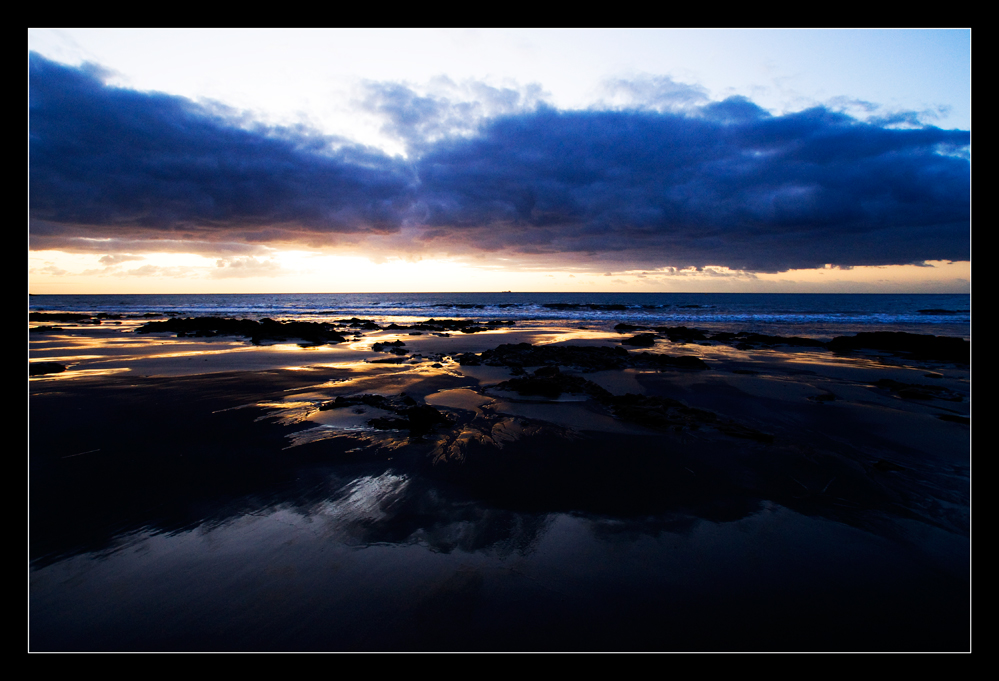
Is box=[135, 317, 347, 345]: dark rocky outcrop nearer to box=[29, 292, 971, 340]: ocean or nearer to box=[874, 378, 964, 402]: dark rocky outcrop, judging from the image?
box=[29, 292, 971, 340]: ocean

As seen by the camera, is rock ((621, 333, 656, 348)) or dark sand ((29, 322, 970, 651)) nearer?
dark sand ((29, 322, 970, 651))

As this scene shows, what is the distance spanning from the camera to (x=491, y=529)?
10.7 ft

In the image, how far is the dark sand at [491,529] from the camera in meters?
2.33

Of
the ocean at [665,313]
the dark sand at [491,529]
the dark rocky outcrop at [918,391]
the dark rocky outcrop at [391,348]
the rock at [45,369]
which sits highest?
the ocean at [665,313]

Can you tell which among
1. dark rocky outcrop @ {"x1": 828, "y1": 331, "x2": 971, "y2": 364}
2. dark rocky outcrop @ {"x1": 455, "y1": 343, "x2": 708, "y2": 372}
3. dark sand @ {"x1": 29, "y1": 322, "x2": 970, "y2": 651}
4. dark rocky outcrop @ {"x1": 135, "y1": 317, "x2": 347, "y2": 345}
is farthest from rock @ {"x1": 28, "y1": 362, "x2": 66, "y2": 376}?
dark rocky outcrop @ {"x1": 828, "y1": 331, "x2": 971, "y2": 364}

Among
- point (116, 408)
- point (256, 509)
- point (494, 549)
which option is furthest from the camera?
point (116, 408)

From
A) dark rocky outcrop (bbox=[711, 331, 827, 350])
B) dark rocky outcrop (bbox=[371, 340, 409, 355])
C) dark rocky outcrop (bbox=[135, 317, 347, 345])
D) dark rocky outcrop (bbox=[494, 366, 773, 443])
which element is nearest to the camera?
dark rocky outcrop (bbox=[494, 366, 773, 443])

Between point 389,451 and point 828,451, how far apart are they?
600cm

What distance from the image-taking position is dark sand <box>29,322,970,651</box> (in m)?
2.33

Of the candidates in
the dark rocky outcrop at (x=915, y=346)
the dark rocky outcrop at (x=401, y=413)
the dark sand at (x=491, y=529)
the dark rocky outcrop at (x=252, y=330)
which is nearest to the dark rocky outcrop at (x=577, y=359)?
the dark sand at (x=491, y=529)

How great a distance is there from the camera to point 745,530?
3.32 metres

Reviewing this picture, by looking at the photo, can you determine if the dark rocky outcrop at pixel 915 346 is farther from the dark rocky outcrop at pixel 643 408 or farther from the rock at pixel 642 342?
the dark rocky outcrop at pixel 643 408
